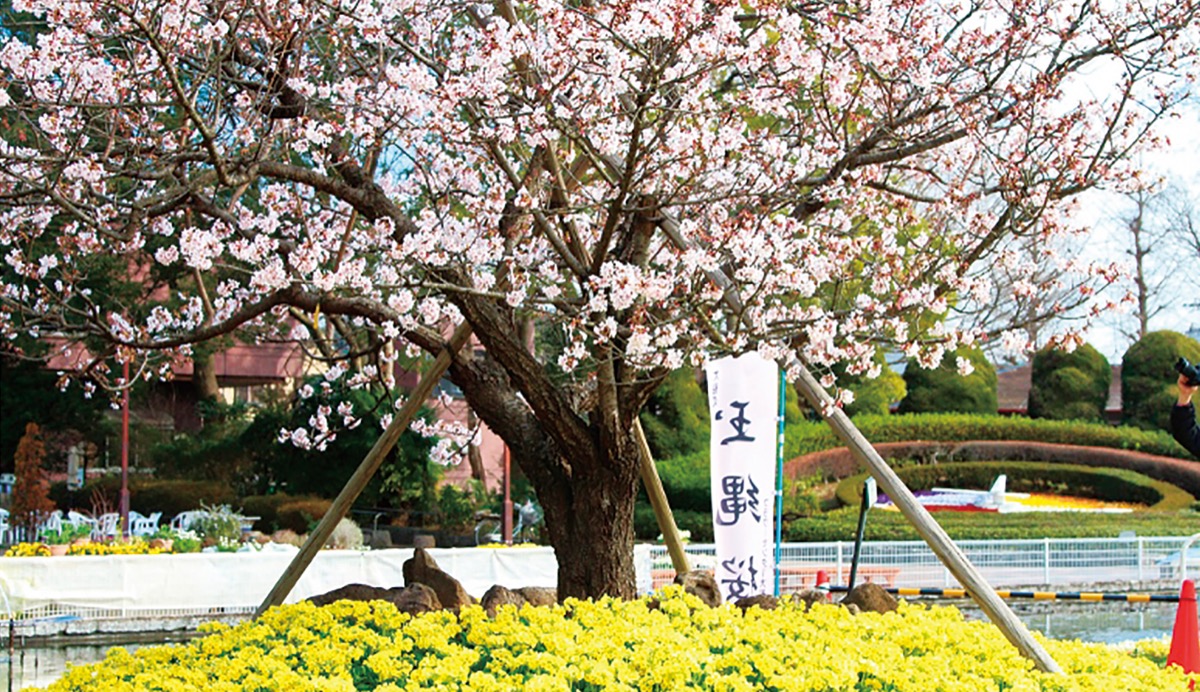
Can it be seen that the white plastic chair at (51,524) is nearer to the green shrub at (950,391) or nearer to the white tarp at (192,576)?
the white tarp at (192,576)

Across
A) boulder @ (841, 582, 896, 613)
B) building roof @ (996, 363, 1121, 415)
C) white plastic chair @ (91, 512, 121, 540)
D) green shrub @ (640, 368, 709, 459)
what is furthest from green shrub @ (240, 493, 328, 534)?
building roof @ (996, 363, 1121, 415)

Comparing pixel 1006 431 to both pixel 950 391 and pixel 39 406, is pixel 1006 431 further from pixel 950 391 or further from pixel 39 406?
pixel 39 406

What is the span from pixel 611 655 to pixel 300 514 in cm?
1562

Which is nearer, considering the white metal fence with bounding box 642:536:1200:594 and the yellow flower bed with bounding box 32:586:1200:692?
the yellow flower bed with bounding box 32:586:1200:692

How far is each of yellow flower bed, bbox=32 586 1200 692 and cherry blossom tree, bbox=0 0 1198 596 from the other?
1.38m

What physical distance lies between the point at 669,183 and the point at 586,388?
1.36 m

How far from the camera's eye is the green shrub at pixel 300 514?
65.5 ft

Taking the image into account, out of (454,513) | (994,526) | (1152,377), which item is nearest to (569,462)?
(454,513)

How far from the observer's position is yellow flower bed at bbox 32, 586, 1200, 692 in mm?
4805

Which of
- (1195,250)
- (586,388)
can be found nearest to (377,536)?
(586,388)

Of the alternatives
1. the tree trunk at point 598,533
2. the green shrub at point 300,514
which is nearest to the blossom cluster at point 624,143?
the tree trunk at point 598,533

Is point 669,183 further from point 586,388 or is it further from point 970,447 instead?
point 970,447

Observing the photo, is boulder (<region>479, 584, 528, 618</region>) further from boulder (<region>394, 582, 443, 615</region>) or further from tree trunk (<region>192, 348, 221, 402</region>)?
tree trunk (<region>192, 348, 221, 402</region>)

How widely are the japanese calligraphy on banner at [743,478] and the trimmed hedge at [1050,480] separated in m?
18.2
